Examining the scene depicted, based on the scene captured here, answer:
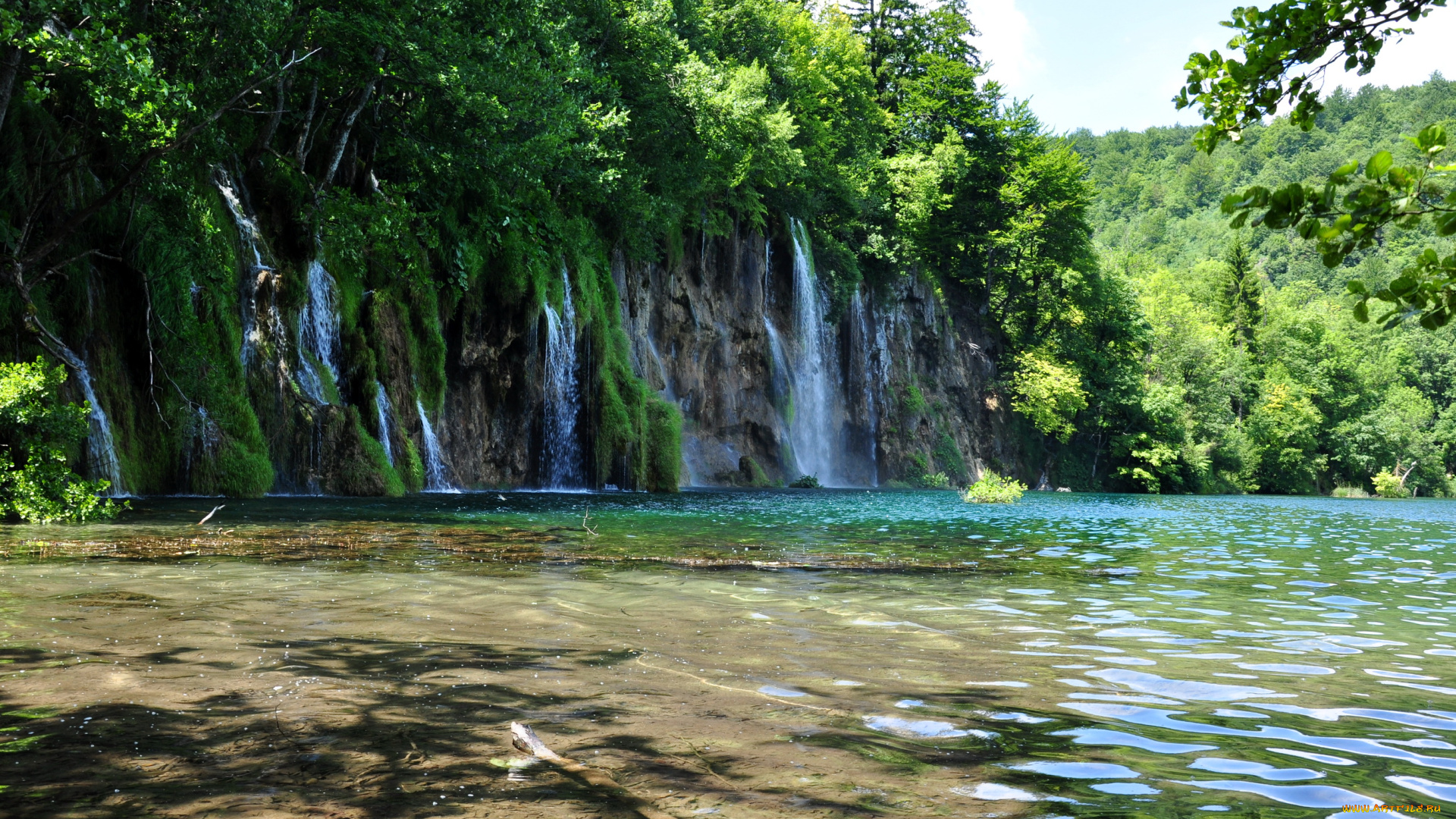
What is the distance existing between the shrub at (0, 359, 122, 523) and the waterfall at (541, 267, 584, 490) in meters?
16.3

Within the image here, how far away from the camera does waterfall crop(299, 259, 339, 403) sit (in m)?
20.7

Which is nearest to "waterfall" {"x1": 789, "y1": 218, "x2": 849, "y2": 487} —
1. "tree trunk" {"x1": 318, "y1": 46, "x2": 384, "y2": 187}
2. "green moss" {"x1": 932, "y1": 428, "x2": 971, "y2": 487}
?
"green moss" {"x1": 932, "y1": 428, "x2": 971, "y2": 487}

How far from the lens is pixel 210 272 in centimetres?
1694

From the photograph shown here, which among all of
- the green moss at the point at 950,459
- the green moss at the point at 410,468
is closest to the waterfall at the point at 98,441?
the green moss at the point at 410,468

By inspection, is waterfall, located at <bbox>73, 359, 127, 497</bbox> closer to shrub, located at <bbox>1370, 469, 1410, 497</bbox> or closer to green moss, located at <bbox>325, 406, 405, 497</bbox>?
green moss, located at <bbox>325, 406, 405, 497</bbox>

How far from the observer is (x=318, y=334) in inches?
848

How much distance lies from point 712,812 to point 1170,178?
17392 cm

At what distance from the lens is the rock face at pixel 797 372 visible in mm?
38906

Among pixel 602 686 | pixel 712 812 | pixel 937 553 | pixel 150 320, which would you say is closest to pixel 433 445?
pixel 150 320

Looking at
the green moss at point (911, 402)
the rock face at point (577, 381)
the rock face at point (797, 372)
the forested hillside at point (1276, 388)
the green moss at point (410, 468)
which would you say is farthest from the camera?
the forested hillside at point (1276, 388)

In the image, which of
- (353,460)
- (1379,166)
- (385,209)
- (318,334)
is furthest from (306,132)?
(1379,166)

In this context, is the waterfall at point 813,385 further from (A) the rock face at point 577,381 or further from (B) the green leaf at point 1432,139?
(B) the green leaf at point 1432,139

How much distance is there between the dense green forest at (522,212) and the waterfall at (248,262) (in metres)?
0.10

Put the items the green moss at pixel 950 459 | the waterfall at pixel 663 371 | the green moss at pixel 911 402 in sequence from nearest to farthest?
1. the waterfall at pixel 663 371
2. the green moss at pixel 911 402
3. the green moss at pixel 950 459
